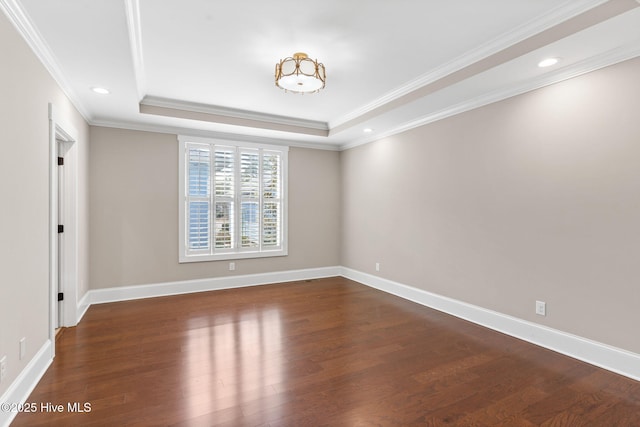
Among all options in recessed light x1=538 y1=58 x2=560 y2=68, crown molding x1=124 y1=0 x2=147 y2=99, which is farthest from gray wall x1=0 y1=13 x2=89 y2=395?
recessed light x1=538 y1=58 x2=560 y2=68

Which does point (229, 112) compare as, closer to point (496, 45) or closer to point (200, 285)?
point (200, 285)

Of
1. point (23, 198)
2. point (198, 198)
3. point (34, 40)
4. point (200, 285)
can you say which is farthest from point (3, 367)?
point (198, 198)

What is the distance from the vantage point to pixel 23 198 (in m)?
2.22

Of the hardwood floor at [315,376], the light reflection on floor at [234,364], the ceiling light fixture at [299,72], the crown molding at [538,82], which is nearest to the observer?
the hardwood floor at [315,376]

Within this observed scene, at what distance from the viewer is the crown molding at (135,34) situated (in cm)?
216

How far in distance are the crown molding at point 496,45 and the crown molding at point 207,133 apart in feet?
6.25

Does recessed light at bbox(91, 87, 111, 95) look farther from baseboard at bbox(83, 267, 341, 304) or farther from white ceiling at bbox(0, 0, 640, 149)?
baseboard at bbox(83, 267, 341, 304)

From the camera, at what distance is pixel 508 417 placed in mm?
2016

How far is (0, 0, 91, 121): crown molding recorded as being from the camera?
1.95m

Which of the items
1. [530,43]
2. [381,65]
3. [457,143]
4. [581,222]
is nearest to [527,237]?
[581,222]

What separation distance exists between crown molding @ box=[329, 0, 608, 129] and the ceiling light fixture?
3.99 ft

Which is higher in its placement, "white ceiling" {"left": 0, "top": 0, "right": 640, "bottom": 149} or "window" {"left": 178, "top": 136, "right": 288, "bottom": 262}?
"white ceiling" {"left": 0, "top": 0, "right": 640, "bottom": 149}

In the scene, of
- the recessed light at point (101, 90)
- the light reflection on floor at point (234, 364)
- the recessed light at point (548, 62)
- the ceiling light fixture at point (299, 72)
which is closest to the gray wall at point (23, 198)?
the recessed light at point (101, 90)

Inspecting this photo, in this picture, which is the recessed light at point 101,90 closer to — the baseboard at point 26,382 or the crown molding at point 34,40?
the crown molding at point 34,40
